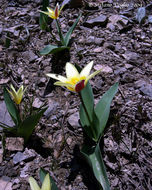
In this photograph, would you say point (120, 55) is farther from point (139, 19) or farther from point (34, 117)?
point (34, 117)

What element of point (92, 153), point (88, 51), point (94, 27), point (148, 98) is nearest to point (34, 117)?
point (92, 153)

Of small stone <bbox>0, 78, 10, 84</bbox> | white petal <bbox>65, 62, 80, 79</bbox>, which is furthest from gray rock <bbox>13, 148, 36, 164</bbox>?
small stone <bbox>0, 78, 10, 84</bbox>

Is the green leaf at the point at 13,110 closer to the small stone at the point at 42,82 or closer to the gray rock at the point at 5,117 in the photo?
the gray rock at the point at 5,117

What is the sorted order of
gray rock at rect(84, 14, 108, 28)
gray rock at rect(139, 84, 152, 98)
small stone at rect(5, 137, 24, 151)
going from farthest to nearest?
gray rock at rect(84, 14, 108, 28)
gray rock at rect(139, 84, 152, 98)
small stone at rect(5, 137, 24, 151)

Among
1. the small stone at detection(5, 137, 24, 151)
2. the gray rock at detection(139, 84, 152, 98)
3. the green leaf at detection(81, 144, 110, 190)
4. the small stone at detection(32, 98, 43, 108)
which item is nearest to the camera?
the green leaf at detection(81, 144, 110, 190)

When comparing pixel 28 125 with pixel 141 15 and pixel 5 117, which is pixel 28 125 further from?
pixel 141 15

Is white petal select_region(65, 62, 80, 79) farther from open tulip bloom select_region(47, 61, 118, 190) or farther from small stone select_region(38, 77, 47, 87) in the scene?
small stone select_region(38, 77, 47, 87)

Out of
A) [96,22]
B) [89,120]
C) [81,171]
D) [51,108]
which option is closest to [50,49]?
[51,108]
